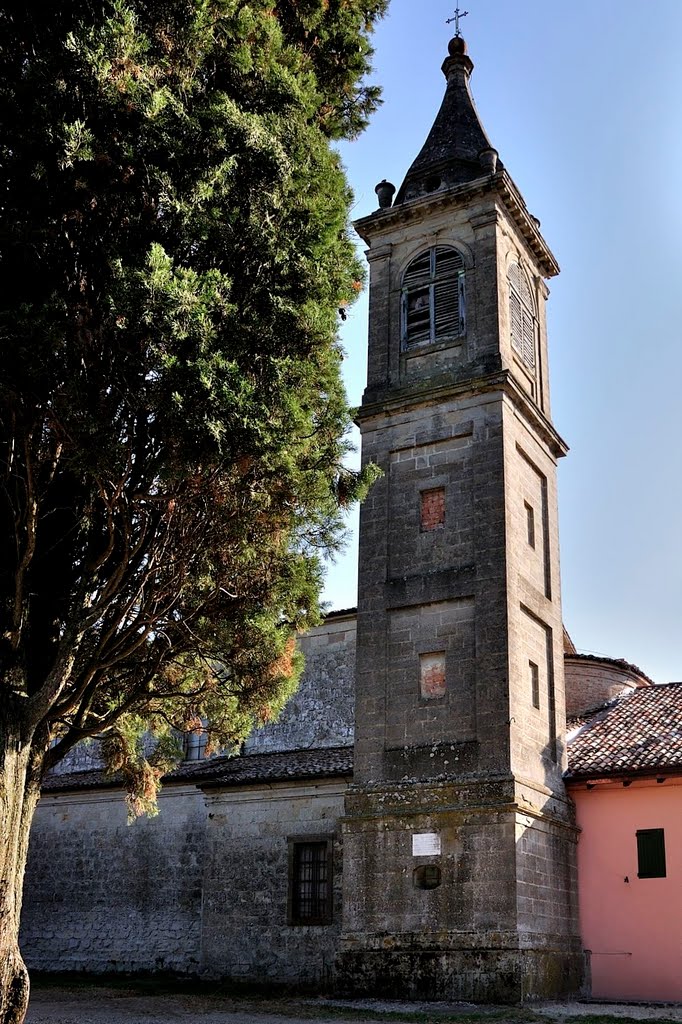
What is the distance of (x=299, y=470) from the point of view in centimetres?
1236

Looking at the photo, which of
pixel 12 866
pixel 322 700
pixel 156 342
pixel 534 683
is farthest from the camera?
pixel 322 700

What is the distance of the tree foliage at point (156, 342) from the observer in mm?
10805

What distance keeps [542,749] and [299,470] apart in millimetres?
8292

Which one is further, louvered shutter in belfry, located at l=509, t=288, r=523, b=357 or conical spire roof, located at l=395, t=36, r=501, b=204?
conical spire roof, located at l=395, t=36, r=501, b=204

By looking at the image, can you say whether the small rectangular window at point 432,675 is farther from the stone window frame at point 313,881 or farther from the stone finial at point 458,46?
the stone finial at point 458,46

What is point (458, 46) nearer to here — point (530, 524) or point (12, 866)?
point (530, 524)

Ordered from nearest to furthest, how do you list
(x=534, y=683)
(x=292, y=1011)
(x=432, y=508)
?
(x=292, y=1011) → (x=534, y=683) → (x=432, y=508)

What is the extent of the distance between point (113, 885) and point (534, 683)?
10.7 m

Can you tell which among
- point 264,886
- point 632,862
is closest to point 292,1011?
point 264,886

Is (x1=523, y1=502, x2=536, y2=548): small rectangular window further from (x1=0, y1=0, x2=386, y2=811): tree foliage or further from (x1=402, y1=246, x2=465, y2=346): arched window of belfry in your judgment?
(x1=0, y1=0, x2=386, y2=811): tree foliage

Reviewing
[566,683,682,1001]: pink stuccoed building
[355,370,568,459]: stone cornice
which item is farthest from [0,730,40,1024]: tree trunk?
[566,683,682,1001]: pink stuccoed building

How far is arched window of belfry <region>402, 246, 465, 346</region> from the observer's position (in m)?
20.2

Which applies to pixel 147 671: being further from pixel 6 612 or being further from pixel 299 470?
pixel 299 470

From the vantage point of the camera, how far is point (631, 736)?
1966cm
